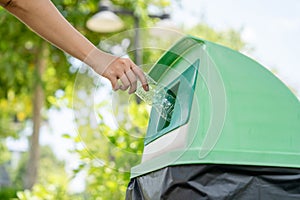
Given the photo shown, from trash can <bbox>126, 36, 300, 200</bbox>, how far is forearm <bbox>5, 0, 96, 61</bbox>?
33cm

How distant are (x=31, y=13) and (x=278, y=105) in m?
0.89

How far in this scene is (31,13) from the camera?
5.35 ft

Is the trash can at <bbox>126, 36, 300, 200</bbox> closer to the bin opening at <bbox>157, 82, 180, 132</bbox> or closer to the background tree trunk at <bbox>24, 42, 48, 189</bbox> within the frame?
the bin opening at <bbox>157, 82, 180, 132</bbox>

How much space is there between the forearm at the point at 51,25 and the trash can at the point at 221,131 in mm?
332

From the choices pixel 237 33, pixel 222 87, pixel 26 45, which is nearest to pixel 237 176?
pixel 222 87

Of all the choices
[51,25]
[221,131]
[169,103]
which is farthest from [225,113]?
[51,25]

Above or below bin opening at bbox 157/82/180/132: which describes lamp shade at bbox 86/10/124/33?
above

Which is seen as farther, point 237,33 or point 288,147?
point 237,33

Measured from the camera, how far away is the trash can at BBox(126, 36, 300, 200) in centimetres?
200

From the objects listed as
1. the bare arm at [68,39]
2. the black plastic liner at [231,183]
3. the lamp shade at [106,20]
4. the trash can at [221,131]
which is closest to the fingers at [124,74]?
the bare arm at [68,39]

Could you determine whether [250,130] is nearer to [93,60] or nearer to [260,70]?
[260,70]

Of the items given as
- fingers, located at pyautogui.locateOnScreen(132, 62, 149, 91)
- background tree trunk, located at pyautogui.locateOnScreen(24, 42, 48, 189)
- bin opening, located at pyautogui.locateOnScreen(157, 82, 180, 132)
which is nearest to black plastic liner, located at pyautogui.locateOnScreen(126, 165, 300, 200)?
bin opening, located at pyautogui.locateOnScreen(157, 82, 180, 132)

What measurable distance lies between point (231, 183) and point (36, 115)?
8550 mm

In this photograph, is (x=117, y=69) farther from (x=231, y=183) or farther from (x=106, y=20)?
(x=106, y=20)
